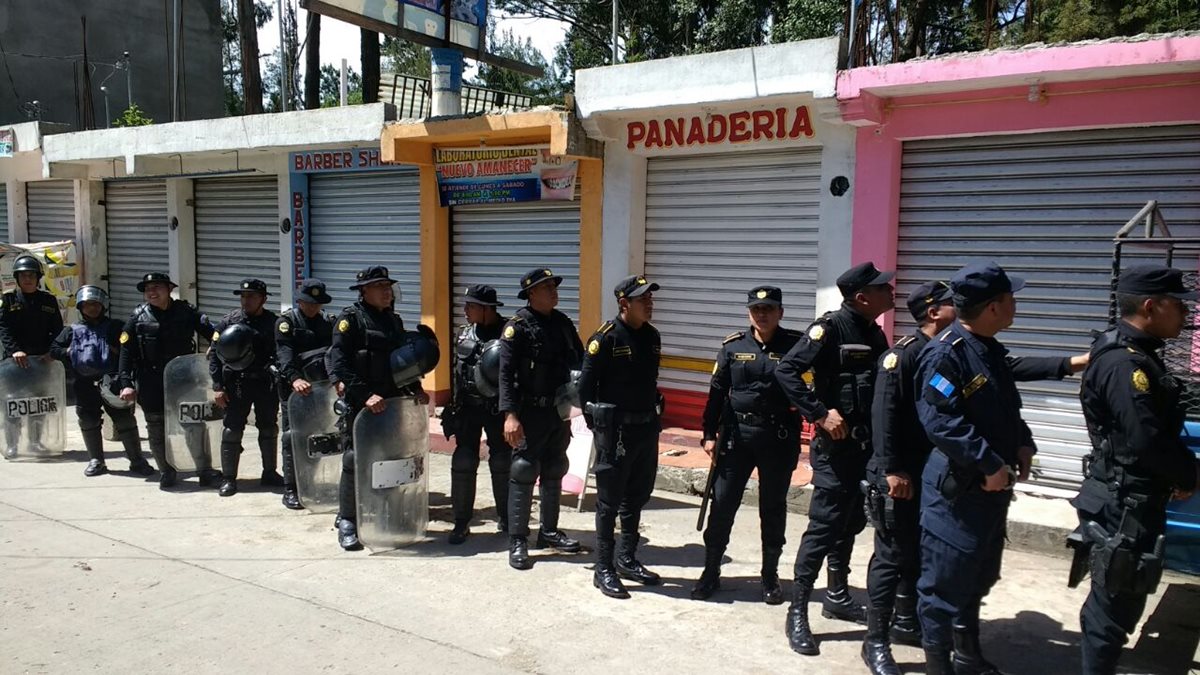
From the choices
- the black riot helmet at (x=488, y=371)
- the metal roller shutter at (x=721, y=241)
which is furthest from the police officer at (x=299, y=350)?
the metal roller shutter at (x=721, y=241)

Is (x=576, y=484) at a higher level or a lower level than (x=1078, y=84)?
lower

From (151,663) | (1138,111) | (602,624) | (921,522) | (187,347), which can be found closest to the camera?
(921,522)

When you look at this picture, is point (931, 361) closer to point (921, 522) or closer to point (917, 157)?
point (921, 522)

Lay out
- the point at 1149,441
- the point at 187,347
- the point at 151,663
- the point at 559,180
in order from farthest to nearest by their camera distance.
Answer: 1. the point at 559,180
2. the point at 187,347
3. the point at 151,663
4. the point at 1149,441

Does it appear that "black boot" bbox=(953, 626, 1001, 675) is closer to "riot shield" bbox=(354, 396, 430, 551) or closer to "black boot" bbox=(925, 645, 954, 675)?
"black boot" bbox=(925, 645, 954, 675)

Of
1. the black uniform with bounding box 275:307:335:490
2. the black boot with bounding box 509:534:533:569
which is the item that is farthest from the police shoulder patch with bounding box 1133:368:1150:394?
the black uniform with bounding box 275:307:335:490

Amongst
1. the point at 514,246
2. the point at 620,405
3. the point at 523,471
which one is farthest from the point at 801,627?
the point at 514,246

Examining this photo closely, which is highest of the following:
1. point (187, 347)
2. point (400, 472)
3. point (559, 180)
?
point (559, 180)

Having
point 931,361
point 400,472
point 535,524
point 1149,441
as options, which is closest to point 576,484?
point 535,524

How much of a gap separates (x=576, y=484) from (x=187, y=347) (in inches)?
142

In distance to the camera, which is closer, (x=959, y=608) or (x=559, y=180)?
(x=959, y=608)

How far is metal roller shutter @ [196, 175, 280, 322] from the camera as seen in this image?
12984 mm

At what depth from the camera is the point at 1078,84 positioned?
6.84 meters

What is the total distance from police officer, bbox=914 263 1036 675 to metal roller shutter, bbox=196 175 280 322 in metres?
11.1
